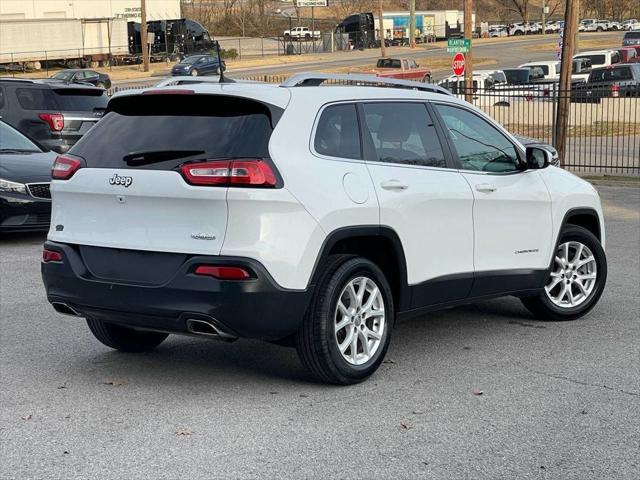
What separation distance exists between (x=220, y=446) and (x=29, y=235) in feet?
29.6

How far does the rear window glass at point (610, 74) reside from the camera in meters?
38.4

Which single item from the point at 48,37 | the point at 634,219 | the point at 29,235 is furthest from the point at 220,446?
the point at 48,37

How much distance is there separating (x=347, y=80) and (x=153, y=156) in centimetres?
164

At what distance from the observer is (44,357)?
710 centimetres

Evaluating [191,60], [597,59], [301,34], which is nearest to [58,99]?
[597,59]

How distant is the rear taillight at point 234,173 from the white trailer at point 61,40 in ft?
203

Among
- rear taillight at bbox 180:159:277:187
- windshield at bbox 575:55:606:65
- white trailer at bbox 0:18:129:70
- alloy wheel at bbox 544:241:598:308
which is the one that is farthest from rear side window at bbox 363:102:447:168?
white trailer at bbox 0:18:129:70

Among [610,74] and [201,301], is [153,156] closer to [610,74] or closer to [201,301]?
[201,301]

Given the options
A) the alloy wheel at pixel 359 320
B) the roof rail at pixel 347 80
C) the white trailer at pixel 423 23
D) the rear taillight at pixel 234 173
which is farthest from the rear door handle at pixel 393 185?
the white trailer at pixel 423 23

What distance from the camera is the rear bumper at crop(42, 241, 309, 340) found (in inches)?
225

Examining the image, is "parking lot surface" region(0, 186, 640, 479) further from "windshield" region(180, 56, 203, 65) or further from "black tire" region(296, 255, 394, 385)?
"windshield" region(180, 56, 203, 65)

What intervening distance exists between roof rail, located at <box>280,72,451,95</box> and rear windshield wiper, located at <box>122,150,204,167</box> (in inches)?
32.0

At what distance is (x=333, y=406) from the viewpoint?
593 centimetres

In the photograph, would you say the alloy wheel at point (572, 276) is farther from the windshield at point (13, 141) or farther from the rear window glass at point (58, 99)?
the rear window glass at point (58, 99)
